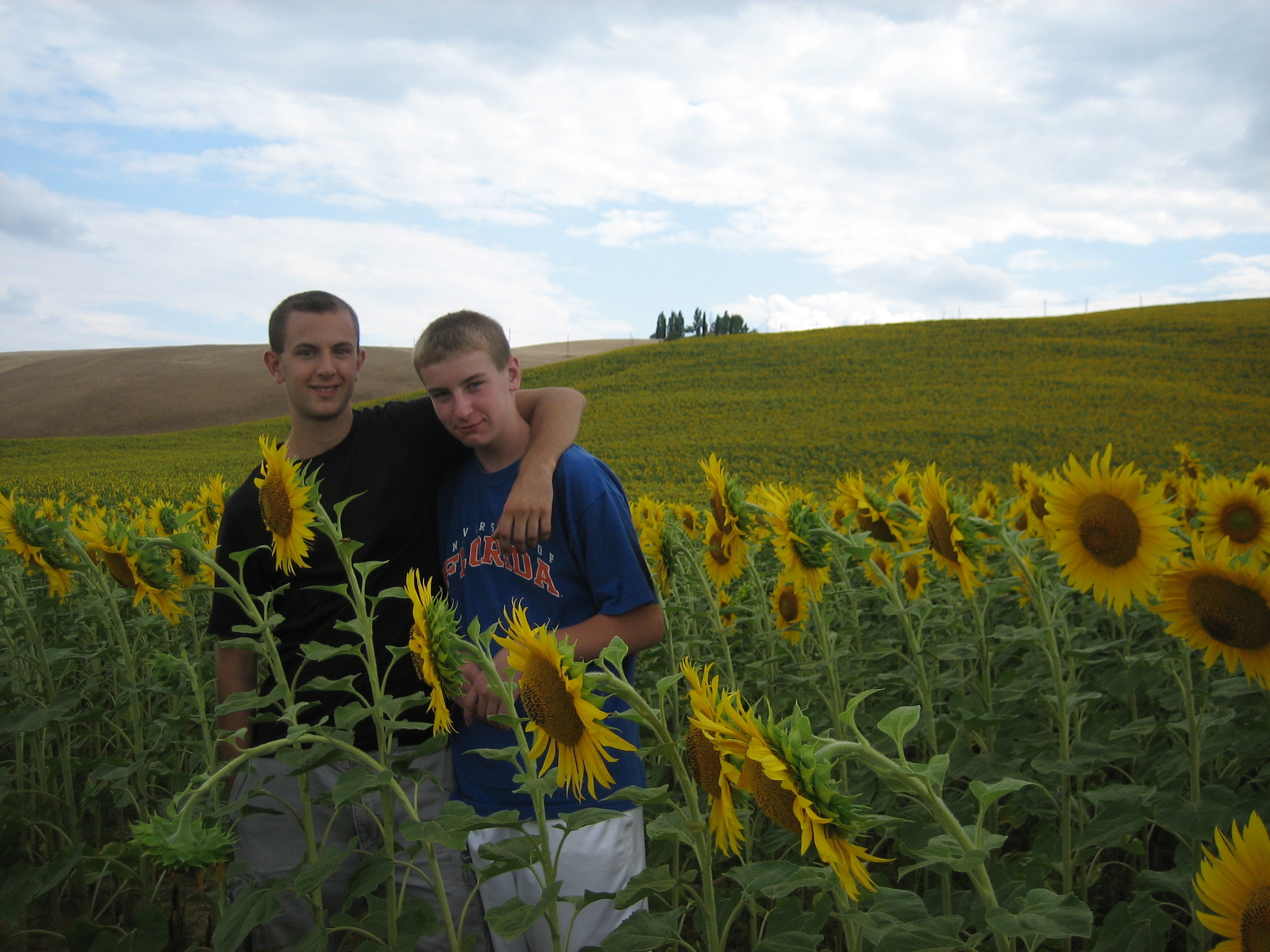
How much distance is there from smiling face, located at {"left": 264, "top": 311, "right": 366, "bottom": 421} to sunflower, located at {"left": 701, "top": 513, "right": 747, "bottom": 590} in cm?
134

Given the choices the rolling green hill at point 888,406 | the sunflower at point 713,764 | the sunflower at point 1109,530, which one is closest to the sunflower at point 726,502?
the sunflower at point 1109,530

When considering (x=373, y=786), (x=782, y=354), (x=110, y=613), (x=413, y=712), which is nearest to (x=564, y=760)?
(x=373, y=786)

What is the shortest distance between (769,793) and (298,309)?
6.85 feet

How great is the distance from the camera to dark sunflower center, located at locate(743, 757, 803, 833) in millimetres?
1092

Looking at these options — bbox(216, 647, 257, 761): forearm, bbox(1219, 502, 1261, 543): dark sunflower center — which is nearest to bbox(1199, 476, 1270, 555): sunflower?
bbox(1219, 502, 1261, 543): dark sunflower center

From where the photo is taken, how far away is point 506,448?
2.37m

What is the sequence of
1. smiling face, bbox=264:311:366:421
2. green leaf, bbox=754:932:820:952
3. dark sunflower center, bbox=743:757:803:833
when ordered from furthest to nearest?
smiling face, bbox=264:311:366:421, green leaf, bbox=754:932:820:952, dark sunflower center, bbox=743:757:803:833

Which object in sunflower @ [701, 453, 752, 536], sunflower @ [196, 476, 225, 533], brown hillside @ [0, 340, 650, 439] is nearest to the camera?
sunflower @ [701, 453, 752, 536]

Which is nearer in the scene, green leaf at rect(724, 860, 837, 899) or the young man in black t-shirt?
green leaf at rect(724, 860, 837, 899)

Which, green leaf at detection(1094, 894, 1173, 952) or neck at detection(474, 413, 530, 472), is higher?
neck at detection(474, 413, 530, 472)

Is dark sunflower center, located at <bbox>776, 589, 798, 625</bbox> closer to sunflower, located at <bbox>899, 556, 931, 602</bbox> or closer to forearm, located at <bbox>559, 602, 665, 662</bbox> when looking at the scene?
sunflower, located at <bbox>899, 556, 931, 602</bbox>

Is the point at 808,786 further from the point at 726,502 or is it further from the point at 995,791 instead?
the point at 726,502

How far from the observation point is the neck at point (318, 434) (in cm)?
258

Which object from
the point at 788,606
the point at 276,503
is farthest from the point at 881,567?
the point at 276,503
